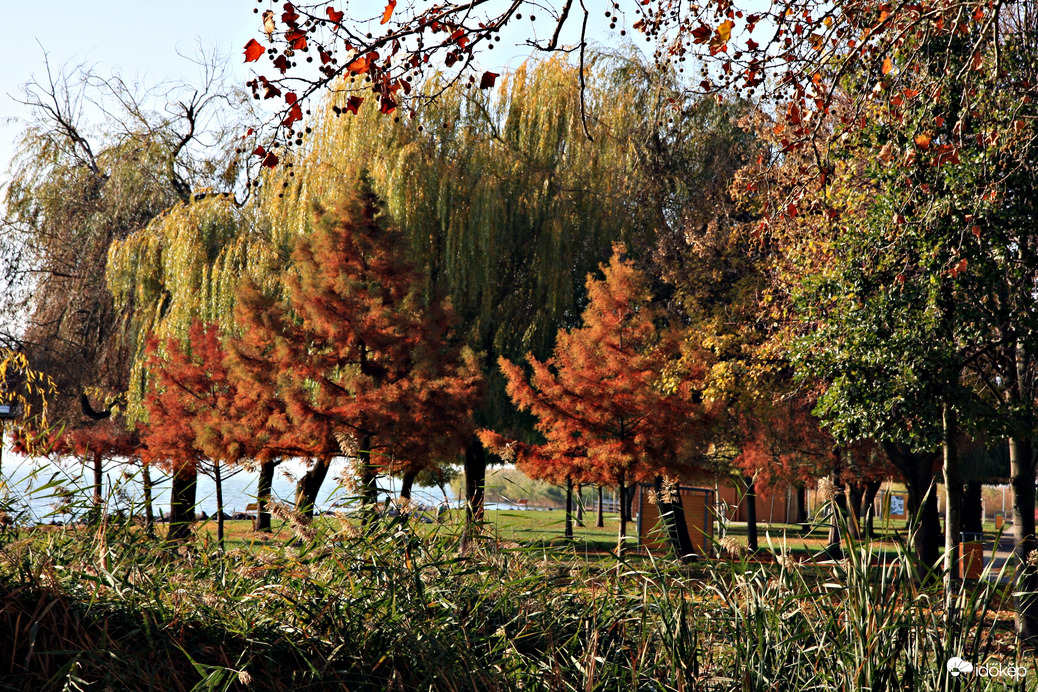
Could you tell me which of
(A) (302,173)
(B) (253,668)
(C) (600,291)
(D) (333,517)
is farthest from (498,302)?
(B) (253,668)

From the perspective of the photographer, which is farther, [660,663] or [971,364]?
[971,364]

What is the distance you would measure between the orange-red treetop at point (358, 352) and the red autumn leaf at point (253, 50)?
9895 millimetres

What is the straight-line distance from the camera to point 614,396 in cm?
1443

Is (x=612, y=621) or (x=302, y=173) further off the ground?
(x=302, y=173)

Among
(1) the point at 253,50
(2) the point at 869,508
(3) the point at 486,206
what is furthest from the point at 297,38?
(3) the point at 486,206

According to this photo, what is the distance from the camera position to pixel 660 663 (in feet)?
12.8

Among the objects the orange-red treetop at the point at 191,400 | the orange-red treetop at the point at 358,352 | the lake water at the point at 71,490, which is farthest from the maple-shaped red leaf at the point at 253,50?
the orange-red treetop at the point at 191,400

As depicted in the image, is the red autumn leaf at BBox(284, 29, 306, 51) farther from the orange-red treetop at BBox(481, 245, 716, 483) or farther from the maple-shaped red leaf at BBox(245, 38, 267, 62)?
the orange-red treetop at BBox(481, 245, 716, 483)

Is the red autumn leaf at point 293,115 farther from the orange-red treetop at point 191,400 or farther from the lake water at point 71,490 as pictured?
the orange-red treetop at point 191,400

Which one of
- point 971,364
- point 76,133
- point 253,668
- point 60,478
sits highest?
point 76,133

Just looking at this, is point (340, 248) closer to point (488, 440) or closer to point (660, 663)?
point (488, 440)

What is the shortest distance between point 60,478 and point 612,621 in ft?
9.84

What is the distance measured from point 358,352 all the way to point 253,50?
10692 mm
